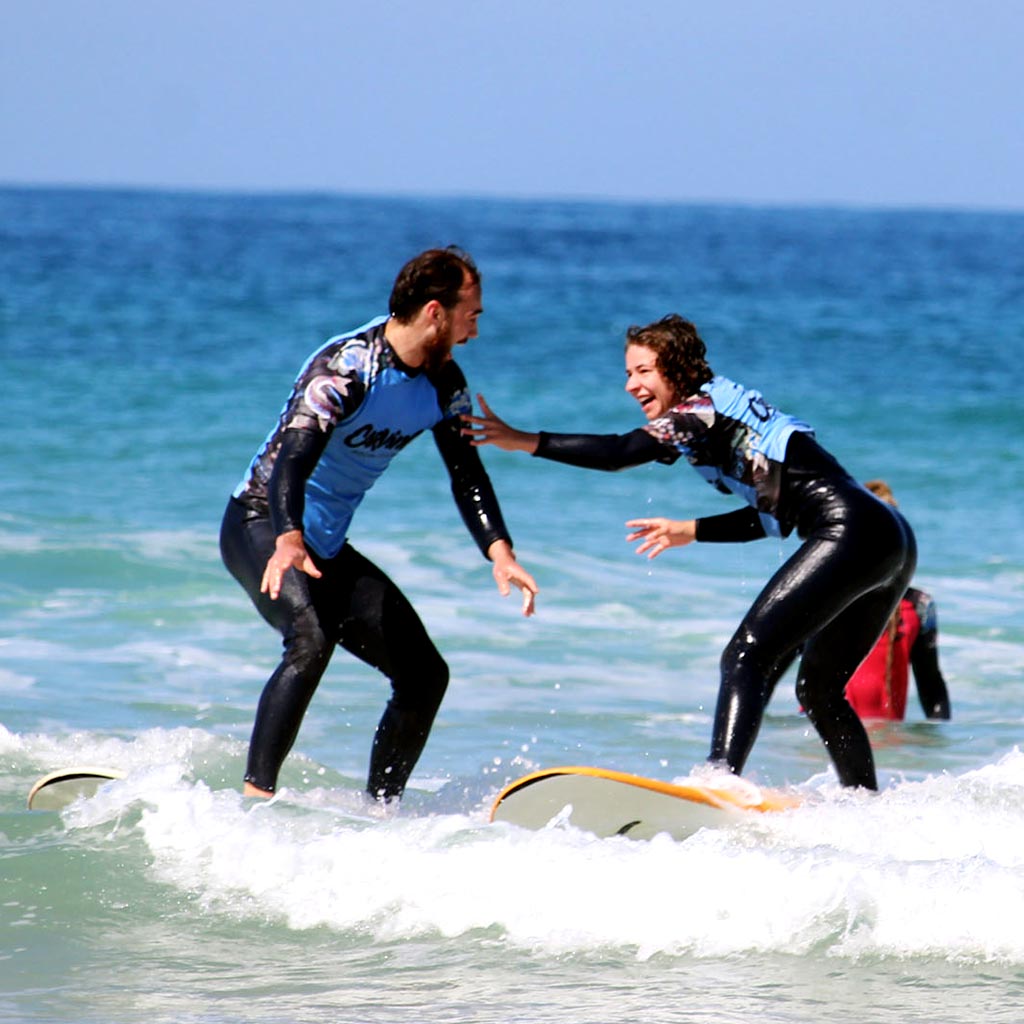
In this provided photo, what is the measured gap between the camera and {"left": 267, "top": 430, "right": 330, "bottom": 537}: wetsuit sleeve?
5.33 metres

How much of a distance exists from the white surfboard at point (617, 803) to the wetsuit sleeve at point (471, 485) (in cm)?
82

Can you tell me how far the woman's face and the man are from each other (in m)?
0.50

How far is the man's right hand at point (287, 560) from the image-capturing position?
5238mm

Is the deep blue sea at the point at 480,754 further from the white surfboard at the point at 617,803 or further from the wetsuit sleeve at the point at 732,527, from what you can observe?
the wetsuit sleeve at the point at 732,527

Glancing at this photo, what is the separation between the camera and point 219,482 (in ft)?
51.9

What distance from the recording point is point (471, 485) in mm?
5758

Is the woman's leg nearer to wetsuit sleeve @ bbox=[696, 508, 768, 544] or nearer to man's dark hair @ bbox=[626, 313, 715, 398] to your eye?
wetsuit sleeve @ bbox=[696, 508, 768, 544]

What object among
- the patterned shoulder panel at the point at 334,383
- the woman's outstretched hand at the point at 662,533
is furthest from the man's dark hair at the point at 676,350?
the patterned shoulder panel at the point at 334,383

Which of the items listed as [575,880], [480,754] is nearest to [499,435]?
[575,880]

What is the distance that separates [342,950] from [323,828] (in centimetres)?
67

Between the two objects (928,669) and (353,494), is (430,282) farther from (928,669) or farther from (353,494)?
(928,669)

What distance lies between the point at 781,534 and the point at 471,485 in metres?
0.99

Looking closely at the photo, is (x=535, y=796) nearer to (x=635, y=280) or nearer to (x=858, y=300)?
(x=858, y=300)

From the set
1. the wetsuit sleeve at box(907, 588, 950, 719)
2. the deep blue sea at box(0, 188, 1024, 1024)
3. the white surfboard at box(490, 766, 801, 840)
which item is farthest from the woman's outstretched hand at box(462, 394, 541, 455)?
the wetsuit sleeve at box(907, 588, 950, 719)
